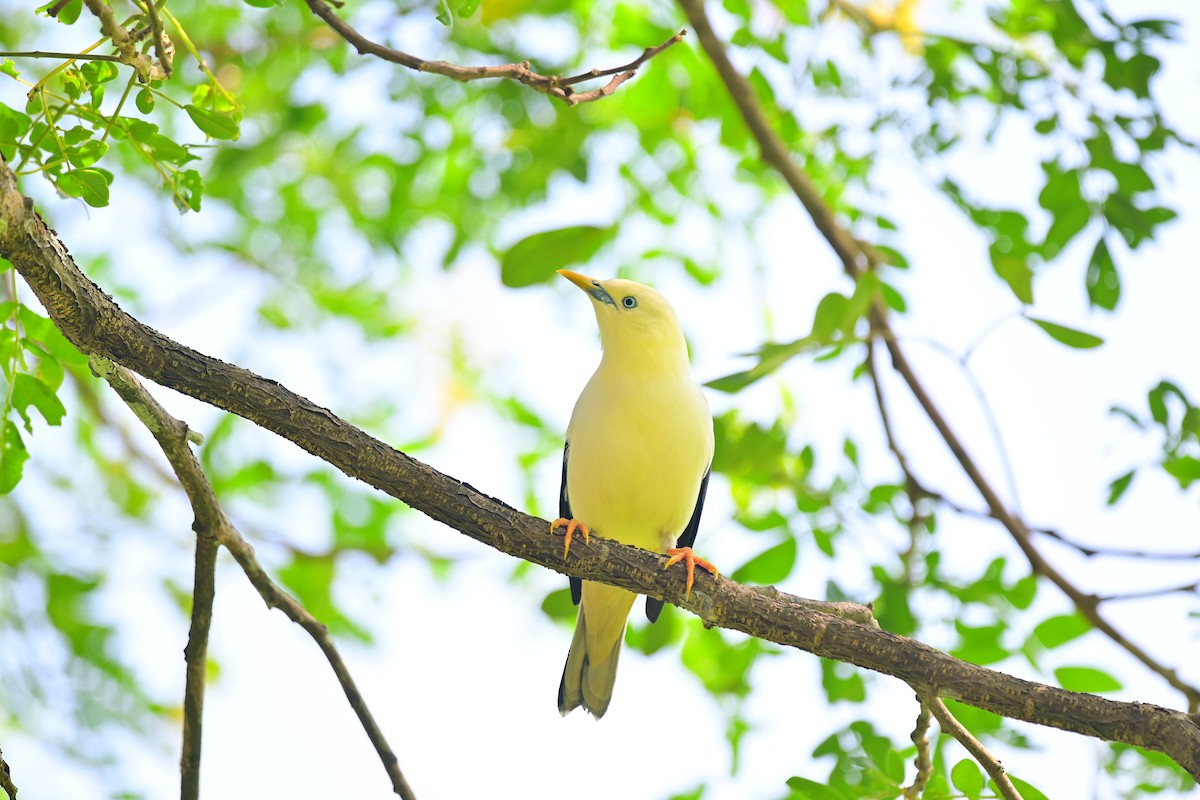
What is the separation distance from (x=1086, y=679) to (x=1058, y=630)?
32 centimetres

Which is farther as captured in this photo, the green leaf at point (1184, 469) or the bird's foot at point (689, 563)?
the green leaf at point (1184, 469)

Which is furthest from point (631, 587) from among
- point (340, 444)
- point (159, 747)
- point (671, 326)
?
point (159, 747)

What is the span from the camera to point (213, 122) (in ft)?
8.80

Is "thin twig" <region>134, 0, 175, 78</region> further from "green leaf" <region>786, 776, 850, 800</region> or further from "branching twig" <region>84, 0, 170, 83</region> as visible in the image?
"green leaf" <region>786, 776, 850, 800</region>

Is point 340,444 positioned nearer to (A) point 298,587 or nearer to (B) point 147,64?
(B) point 147,64

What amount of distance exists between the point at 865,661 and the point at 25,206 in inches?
94.9

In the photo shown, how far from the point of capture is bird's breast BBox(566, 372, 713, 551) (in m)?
4.55

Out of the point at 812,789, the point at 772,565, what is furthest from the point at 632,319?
the point at 812,789

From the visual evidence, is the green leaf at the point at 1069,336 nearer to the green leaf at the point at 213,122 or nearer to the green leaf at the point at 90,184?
the green leaf at the point at 213,122

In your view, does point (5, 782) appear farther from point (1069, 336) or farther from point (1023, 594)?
point (1023, 594)

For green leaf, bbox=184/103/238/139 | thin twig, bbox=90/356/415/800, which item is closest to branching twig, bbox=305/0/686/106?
green leaf, bbox=184/103/238/139

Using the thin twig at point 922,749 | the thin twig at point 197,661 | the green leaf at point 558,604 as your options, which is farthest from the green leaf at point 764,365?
the thin twig at point 197,661

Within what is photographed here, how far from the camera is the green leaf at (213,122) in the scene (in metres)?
2.67

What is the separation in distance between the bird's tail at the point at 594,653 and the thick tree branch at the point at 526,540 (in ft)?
5.01
